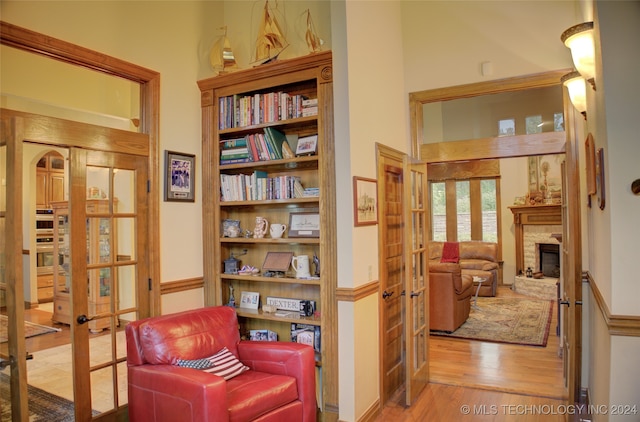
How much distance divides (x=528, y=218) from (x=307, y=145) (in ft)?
24.1

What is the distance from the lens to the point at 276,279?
3303mm

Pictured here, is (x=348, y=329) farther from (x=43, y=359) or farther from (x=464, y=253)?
(x=464, y=253)

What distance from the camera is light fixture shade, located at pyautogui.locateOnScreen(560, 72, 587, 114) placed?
9.09ft

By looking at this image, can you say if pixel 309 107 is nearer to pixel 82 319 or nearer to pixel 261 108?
pixel 261 108

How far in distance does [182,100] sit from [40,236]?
5.18m

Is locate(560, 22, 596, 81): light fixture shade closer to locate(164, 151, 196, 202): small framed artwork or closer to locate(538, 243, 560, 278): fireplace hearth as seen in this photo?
locate(164, 151, 196, 202): small framed artwork

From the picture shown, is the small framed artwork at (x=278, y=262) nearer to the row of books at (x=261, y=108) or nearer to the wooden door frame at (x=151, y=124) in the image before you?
the wooden door frame at (x=151, y=124)

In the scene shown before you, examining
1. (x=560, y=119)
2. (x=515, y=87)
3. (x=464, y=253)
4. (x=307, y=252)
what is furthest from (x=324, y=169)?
(x=464, y=253)

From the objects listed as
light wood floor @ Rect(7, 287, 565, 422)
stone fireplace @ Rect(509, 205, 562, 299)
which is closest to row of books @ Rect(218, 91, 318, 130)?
light wood floor @ Rect(7, 287, 565, 422)

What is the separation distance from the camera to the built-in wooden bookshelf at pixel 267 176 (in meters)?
3.06

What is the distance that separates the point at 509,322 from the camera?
6020mm

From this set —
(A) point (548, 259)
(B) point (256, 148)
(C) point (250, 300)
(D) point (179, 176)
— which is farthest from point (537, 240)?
(D) point (179, 176)

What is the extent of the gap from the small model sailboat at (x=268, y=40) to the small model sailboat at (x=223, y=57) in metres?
0.25

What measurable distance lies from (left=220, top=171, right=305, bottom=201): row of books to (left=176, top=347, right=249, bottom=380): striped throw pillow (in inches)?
50.0
